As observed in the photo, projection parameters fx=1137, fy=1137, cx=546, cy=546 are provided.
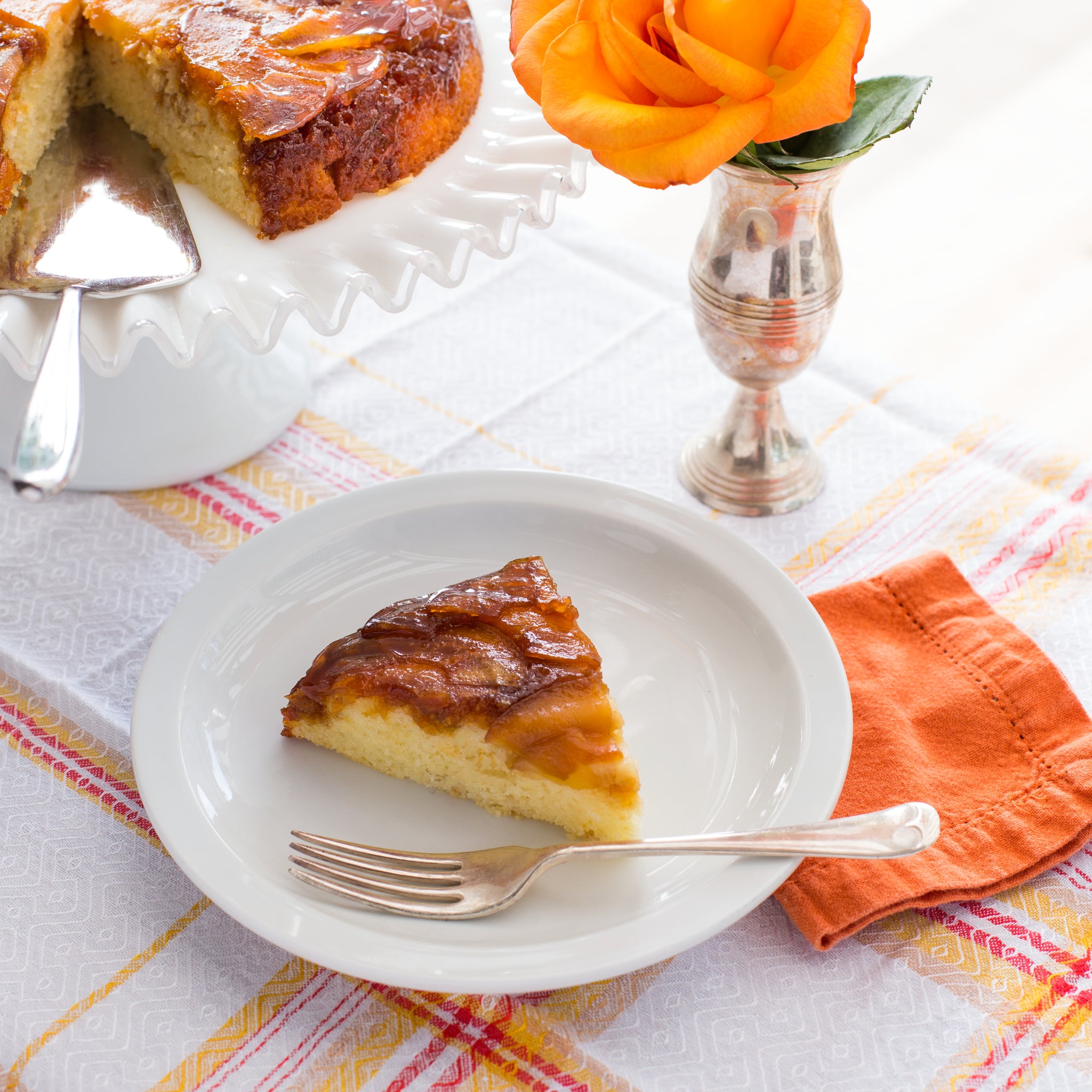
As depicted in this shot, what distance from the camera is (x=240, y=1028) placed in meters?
0.97

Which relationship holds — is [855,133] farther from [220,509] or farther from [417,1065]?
[417,1065]

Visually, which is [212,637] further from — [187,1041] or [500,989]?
[500,989]

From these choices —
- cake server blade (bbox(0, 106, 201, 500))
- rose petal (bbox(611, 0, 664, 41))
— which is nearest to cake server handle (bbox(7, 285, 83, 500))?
cake server blade (bbox(0, 106, 201, 500))

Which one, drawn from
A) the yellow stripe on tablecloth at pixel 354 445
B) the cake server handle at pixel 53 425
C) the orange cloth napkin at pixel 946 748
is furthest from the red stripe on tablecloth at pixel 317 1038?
the yellow stripe on tablecloth at pixel 354 445

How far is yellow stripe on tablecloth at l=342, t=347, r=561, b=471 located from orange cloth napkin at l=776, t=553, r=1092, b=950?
462 mm

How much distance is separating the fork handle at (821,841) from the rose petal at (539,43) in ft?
2.37

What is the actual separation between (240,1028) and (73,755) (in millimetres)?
378

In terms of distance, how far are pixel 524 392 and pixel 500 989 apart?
3.17ft

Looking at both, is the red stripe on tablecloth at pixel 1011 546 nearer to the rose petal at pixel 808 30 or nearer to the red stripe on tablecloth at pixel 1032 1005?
the red stripe on tablecloth at pixel 1032 1005

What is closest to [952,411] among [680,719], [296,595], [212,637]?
[680,719]

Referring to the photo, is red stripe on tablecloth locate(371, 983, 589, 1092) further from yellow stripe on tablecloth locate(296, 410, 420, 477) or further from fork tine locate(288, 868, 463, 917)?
yellow stripe on tablecloth locate(296, 410, 420, 477)

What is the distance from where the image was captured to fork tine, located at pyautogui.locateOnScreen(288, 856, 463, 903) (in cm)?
97

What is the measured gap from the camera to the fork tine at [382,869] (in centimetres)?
99

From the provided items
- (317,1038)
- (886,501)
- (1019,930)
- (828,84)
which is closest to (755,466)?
(886,501)
